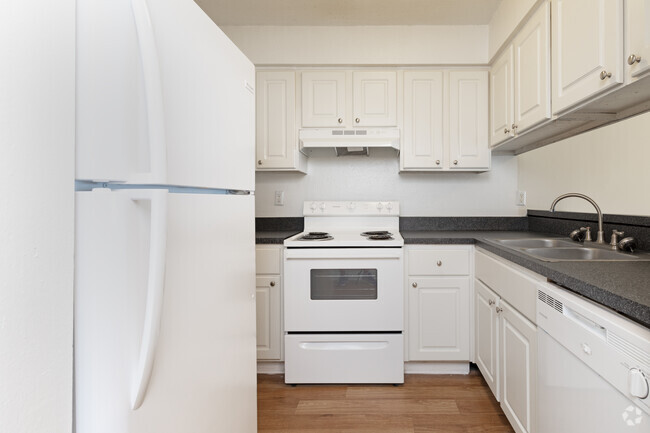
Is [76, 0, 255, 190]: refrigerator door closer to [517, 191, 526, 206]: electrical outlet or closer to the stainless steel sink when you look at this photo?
the stainless steel sink

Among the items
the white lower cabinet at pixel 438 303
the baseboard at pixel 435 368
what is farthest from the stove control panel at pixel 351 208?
the baseboard at pixel 435 368

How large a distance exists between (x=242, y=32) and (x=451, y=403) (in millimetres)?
2757

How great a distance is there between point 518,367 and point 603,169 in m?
1.14

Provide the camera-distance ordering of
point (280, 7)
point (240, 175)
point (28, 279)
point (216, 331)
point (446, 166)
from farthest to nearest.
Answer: point (446, 166) → point (280, 7) → point (240, 175) → point (216, 331) → point (28, 279)

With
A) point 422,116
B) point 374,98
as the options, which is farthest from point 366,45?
point 422,116

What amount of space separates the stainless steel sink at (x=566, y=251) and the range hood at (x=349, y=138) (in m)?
0.99

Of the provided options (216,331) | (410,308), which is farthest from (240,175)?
(410,308)

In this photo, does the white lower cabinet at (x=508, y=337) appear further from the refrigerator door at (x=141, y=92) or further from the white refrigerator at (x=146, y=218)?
the refrigerator door at (x=141, y=92)

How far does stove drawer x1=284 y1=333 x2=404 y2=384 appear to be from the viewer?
2.08 metres

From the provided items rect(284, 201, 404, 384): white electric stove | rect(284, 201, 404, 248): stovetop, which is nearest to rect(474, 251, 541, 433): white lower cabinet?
rect(284, 201, 404, 384): white electric stove

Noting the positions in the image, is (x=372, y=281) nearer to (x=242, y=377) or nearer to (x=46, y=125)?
(x=242, y=377)

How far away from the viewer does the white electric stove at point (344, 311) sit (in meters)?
2.09

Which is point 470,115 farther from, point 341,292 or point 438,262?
point 341,292

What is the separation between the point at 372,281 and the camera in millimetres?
2123
